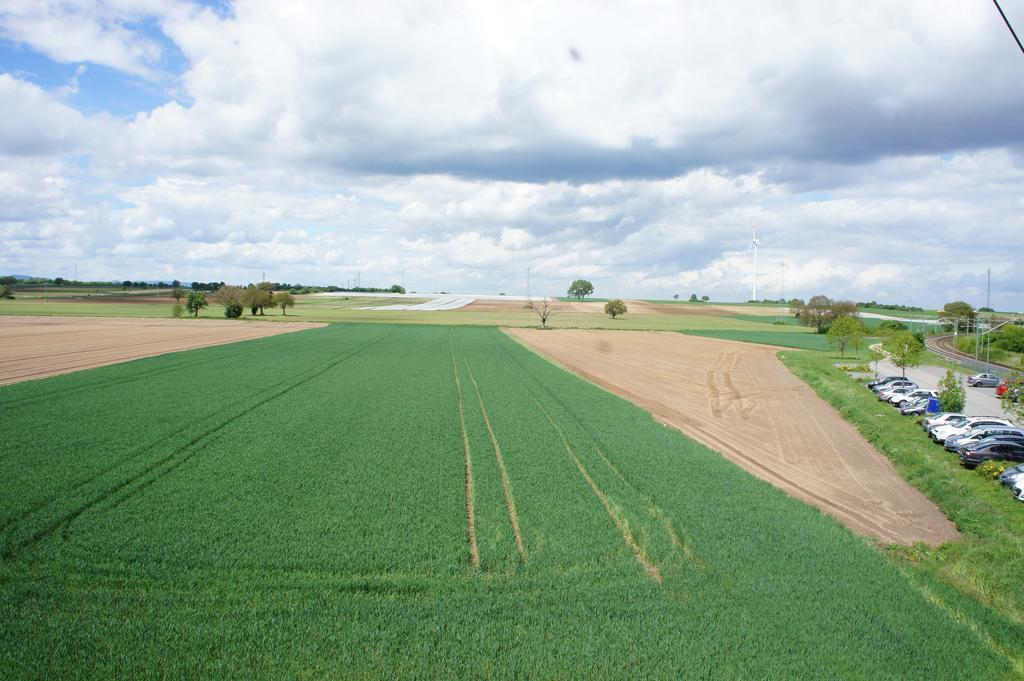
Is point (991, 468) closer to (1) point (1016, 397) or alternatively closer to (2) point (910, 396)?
(1) point (1016, 397)

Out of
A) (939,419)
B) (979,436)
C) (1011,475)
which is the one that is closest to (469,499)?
(1011,475)

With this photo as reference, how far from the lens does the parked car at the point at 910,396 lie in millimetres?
42478

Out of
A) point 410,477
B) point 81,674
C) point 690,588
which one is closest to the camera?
point 81,674

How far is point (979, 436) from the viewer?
29828mm

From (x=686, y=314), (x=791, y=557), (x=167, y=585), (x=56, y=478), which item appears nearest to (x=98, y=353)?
(x=56, y=478)

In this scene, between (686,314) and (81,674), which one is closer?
(81,674)

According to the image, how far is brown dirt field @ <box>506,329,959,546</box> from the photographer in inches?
861

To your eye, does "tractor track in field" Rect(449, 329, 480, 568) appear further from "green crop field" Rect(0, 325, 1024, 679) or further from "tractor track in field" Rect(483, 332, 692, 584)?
"tractor track in field" Rect(483, 332, 692, 584)

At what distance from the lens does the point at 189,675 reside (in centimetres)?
1045

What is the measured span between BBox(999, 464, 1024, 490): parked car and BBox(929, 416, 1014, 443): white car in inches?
283

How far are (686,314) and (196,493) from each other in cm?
15806

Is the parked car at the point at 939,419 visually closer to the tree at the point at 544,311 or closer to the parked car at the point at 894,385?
the parked car at the point at 894,385

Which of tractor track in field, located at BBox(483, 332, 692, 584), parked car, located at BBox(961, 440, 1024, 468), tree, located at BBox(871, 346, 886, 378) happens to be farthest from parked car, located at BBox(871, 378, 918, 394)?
tractor track in field, located at BBox(483, 332, 692, 584)

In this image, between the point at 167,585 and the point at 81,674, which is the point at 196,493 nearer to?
the point at 167,585
